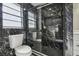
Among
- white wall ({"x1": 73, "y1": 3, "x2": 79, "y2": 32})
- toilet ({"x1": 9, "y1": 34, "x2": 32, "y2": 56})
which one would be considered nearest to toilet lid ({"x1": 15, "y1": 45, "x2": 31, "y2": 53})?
toilet ({"x1": 9, "y1": 34, "x2": 32, "y2": 56})

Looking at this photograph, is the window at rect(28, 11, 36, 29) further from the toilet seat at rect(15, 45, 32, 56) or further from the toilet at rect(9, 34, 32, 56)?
the toilet seat at rect(15, 45, 32, 56)

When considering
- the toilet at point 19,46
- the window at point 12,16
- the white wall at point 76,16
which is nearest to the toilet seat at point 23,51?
the toilet at point 19,46

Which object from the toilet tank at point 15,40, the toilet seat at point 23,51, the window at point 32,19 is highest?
the window at point 32,19

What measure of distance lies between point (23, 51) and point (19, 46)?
14 centimetres

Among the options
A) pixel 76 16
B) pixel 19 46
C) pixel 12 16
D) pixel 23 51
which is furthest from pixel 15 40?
pixel 76 16

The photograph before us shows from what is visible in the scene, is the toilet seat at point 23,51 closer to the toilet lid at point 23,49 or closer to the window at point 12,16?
the toilet lid at point 23,49

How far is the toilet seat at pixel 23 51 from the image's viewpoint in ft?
5.65

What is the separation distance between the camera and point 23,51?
1723 millimetres

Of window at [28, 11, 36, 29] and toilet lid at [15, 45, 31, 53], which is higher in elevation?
window at [28, 11, 36, 29]

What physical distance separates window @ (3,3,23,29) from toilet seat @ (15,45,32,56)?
455mm

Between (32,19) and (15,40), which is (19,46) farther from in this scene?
(32,19)

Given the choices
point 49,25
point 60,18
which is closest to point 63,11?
point 60,18

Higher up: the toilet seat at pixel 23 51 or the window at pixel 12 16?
the window at pixel 12 16

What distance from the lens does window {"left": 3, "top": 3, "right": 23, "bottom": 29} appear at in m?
1.71
